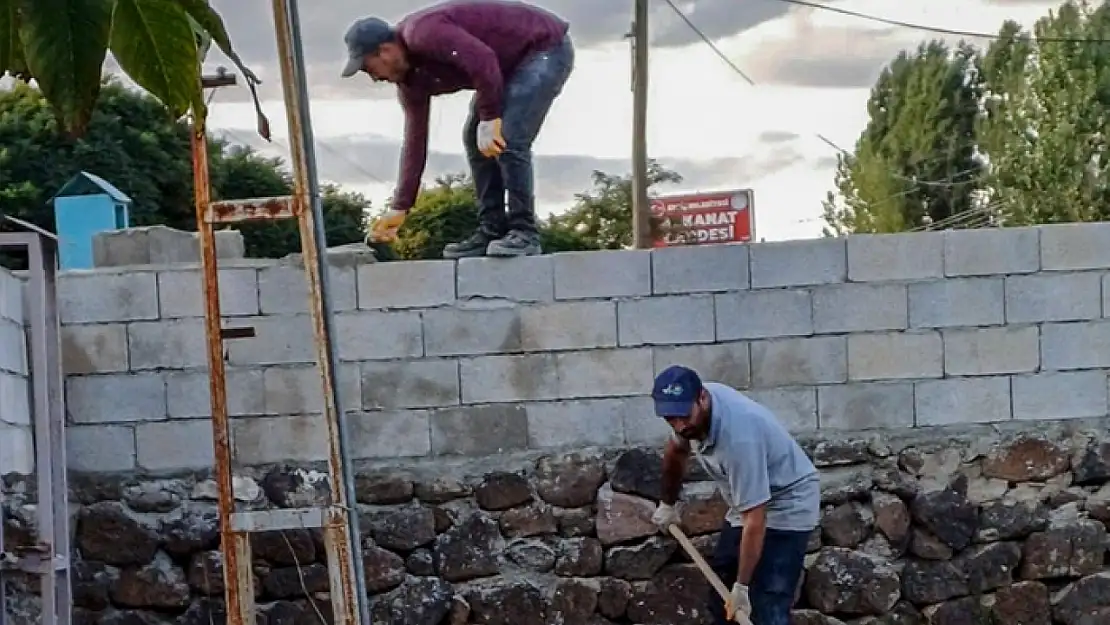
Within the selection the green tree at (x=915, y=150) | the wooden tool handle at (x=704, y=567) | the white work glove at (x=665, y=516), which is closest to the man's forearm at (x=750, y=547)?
the wooden tool handle at (x=704, y=567)

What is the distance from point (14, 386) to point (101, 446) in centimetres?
43

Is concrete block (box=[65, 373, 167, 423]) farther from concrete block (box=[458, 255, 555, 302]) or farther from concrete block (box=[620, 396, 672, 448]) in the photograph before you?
concrete block (box=[620, 396, 672, 448])

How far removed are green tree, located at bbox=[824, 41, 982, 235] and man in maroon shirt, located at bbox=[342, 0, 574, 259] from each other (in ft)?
53.7

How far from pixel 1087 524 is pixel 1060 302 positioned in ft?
2.45

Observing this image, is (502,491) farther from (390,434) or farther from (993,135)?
(993,135)

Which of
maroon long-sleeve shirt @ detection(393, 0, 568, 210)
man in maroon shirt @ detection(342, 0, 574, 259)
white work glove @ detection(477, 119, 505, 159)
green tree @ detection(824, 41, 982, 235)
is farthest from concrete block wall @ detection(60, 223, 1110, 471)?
green tree @ detection(824, 41, 982, 235)

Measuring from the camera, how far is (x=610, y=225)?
52.2 feet

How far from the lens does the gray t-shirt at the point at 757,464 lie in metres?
4.33

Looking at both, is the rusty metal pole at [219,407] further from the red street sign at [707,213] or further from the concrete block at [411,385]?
the red street sign at [707,213]

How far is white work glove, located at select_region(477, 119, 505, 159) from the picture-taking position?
5.09 m

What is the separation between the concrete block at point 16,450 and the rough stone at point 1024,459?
308cm

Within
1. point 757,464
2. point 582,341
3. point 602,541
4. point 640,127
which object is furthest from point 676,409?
point 640,127

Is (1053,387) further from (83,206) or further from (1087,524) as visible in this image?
(83,206)

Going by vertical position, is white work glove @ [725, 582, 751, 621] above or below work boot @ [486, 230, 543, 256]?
below
